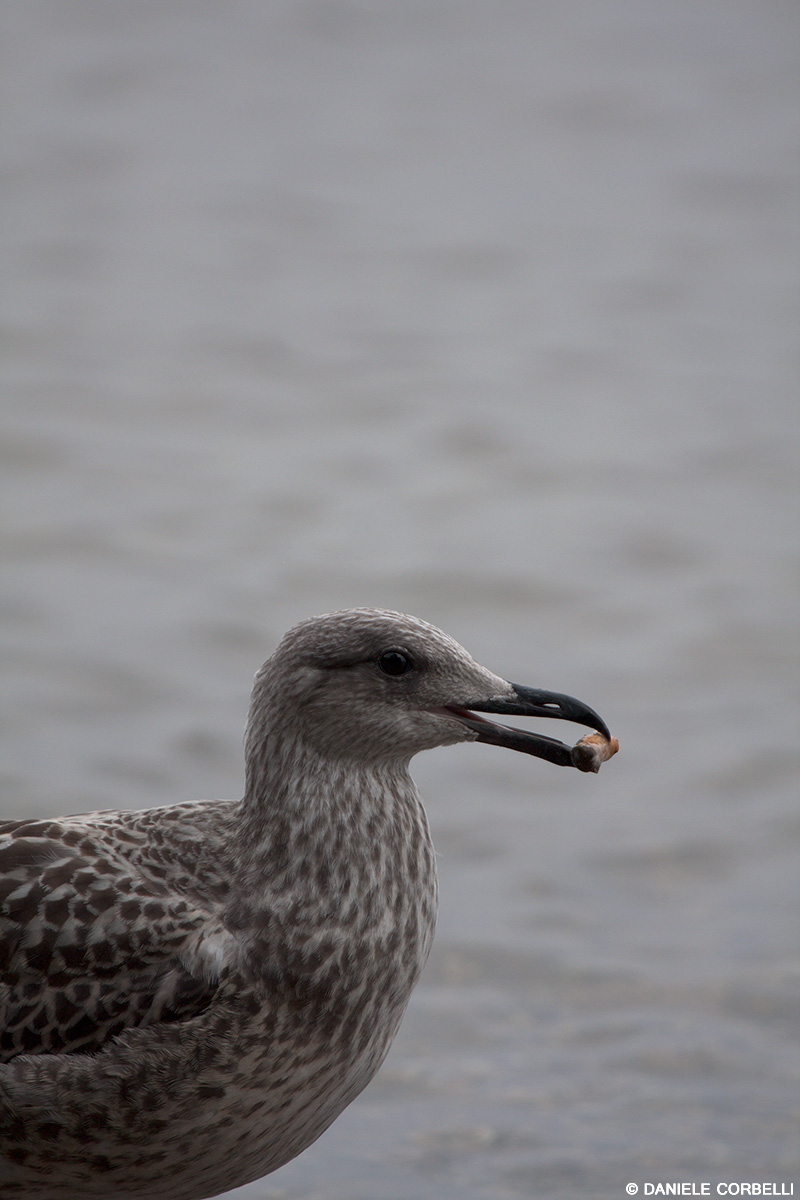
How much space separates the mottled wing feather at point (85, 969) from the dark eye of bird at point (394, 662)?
561mm

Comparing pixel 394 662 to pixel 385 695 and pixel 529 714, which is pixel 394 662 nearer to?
pixel 385 695

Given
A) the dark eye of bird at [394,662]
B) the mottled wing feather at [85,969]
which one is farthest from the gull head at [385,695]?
the mottled wing feather at [85,969]

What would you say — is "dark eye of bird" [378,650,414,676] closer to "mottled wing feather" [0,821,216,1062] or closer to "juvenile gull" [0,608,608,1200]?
"juvenile gull" [0,608,608,1200]

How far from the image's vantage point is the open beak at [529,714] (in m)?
3.15

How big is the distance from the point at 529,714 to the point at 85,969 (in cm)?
89

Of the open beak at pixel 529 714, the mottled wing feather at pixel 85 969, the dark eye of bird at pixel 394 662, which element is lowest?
the mottled wing feather at pixel 85 969

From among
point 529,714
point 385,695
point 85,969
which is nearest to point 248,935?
point 85,969

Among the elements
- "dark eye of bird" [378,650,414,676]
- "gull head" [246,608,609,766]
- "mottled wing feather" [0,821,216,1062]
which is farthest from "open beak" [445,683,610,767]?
"mottled wing feather" [0,821,216,1062]

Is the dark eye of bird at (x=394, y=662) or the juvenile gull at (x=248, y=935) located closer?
the juvenile gull at (x=248, y=935)

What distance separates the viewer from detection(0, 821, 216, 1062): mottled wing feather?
3.08m

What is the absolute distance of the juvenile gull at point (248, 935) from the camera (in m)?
3.06

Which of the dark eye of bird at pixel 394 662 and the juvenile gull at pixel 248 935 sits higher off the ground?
the dark eye of bird at pixel 394 662

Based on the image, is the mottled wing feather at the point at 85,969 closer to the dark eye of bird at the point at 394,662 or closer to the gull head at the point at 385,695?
the gull head at the point at 385,695

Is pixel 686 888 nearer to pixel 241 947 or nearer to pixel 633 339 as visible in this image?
pixel 241 947
